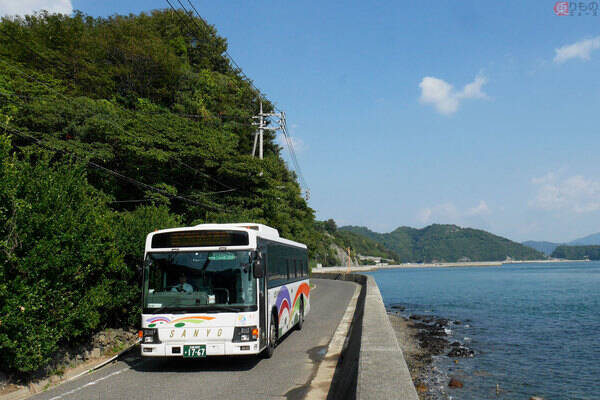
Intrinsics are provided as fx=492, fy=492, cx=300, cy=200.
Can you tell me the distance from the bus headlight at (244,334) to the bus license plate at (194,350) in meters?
0.66

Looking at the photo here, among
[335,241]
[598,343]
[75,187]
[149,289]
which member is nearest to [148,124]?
[75,187]

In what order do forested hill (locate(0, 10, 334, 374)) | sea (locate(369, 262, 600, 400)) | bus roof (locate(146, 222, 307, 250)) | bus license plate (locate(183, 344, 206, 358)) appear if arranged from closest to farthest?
forested hill (locate(0, 10, 334, 374)) → bus license plate (locate(183, 344, 206, 358)) → bus roof (locate(146, 222, 307, 250)) → sea (locate(369, 262, 600, 400))

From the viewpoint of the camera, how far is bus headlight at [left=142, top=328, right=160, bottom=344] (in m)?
10.1

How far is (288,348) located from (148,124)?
2341 centimetres

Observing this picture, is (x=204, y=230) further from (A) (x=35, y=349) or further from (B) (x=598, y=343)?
(B) (x=598, y=343)

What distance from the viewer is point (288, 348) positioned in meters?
13.2

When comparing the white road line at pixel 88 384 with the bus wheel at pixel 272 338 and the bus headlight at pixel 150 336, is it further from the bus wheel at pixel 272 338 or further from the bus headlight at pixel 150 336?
the bus wheel at pixel 272 338

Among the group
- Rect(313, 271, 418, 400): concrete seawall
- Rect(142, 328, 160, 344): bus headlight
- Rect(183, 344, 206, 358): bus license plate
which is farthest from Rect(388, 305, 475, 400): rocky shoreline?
Rect(142, 328, 160, 344): bus headlight

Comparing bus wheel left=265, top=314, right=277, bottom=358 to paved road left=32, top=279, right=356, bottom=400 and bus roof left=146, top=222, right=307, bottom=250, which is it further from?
bus roof left=146, top=222, right=307, bottom=250

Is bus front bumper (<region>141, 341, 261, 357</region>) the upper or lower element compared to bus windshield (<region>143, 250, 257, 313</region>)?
lower

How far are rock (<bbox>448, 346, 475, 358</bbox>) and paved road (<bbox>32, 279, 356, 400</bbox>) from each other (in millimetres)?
9887

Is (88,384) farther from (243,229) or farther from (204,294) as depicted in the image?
(243,229)

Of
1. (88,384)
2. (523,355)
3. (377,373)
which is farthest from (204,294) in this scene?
(523,355)

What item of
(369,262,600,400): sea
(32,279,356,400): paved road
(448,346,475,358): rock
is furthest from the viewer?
(448,346,475,358): rock
